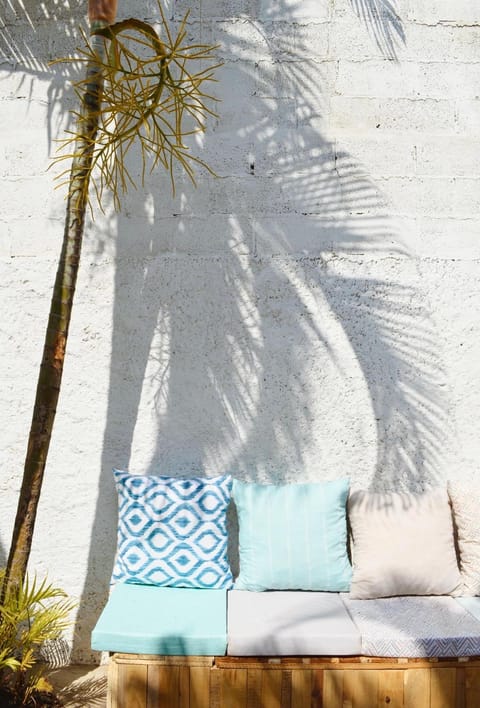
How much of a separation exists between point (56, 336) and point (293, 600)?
147 centimetres

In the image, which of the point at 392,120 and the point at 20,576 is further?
the point at 392,120

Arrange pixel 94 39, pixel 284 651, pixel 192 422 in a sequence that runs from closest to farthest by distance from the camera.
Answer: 1. pixel 284 651
2. pixel 94 39
3. pixel 192 422

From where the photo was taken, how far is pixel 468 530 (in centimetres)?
326

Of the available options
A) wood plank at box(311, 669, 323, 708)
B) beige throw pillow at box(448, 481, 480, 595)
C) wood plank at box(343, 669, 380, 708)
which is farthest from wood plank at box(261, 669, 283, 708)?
beige throw pillow at box(448, 481, 480, 595)

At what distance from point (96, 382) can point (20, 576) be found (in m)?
0.96

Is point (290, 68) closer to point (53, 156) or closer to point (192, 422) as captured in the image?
point (53, 156)

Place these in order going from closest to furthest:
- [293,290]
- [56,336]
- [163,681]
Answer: [163,681]
[56,336]
[293,290]

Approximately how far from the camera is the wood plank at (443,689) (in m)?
2.79

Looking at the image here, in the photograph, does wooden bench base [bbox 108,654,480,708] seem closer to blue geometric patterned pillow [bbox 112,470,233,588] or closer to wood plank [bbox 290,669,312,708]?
wood plank [bbox 290,669,312,708]

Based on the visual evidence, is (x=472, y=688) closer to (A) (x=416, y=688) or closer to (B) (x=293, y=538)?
(A) (x=416, y=688)

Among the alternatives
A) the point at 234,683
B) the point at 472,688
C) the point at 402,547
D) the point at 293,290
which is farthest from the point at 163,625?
the point at 293,290

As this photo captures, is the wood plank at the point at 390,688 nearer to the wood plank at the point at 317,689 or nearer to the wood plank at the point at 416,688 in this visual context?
the wood plank at the point at 416,688

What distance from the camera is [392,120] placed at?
139 inches

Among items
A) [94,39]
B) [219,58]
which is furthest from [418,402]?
[94,39]
